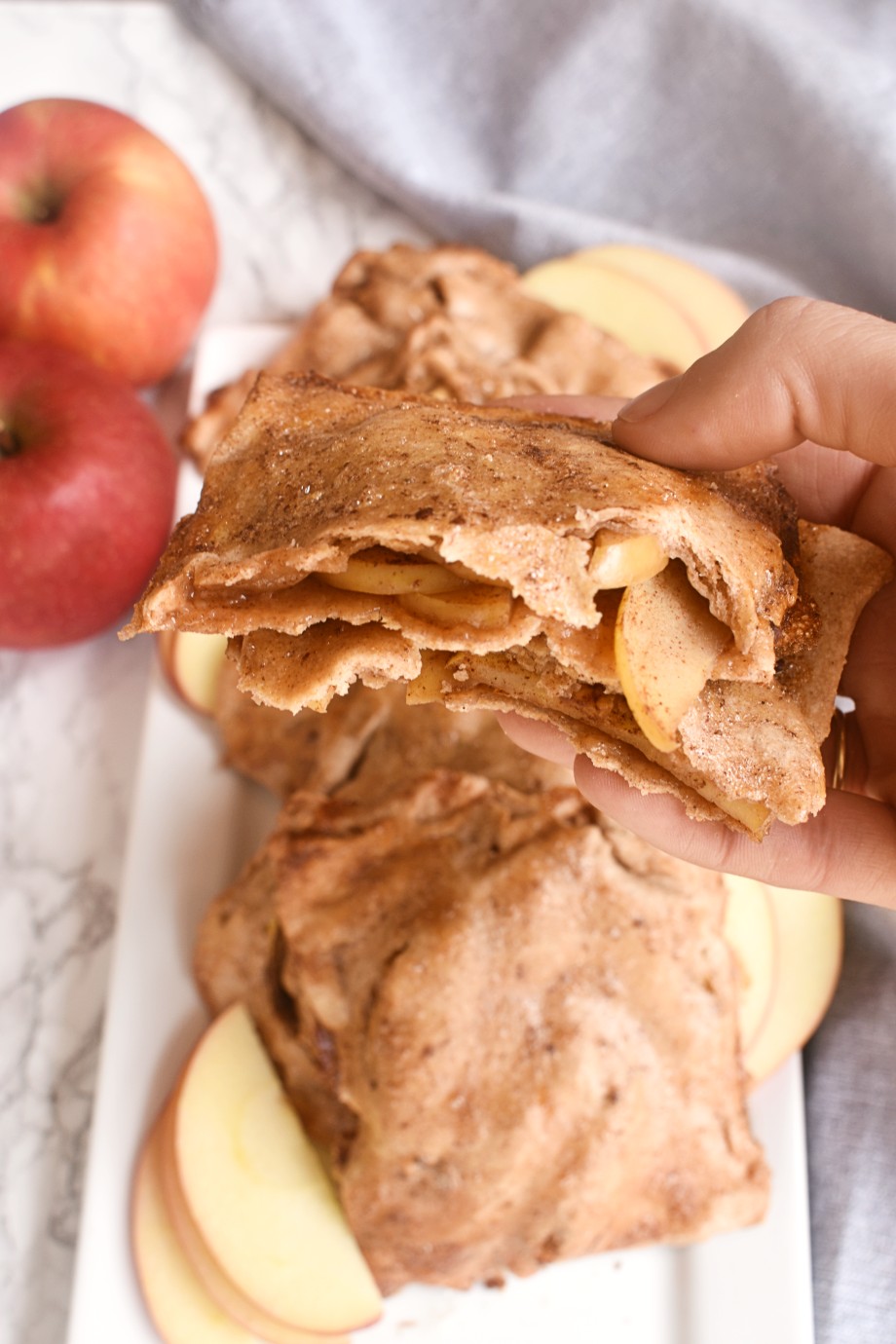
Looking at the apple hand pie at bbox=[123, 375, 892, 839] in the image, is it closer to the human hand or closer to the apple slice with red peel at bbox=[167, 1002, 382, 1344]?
the human hand

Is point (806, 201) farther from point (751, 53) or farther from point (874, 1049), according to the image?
point (874, 1049)

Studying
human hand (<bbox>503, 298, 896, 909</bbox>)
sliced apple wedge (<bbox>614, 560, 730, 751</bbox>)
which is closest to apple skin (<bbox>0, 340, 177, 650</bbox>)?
human hand (<bbox>503, 298, 896, 909</bbox>)

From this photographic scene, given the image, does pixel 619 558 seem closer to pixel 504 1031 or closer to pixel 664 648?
pixel 664 648

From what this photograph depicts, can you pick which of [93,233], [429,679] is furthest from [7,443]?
[429,679]

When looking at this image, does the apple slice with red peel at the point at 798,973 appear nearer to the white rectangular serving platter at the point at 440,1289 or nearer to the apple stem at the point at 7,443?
the white rectangular serving platter at the point at 440,1289

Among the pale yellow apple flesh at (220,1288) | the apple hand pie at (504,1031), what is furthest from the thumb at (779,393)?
the pale yellow apple flesh at (220,1288)

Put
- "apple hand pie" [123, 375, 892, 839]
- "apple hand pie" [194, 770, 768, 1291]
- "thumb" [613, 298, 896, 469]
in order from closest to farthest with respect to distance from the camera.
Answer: "apple hand pie" [123, 375, 892, 839] < "thumb" [613, 298, 896, 469] < "apple hand pie" [194, 770, 768, 1291]
